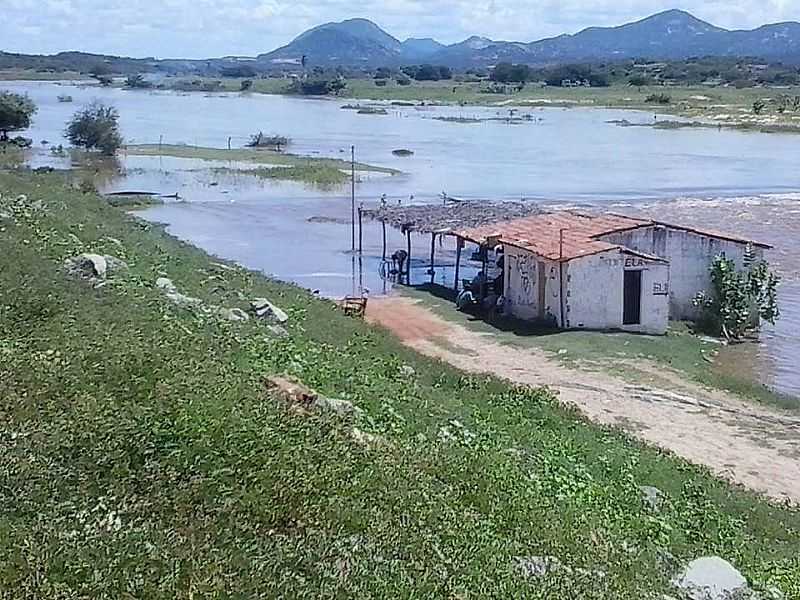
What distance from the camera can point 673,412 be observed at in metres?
18.6

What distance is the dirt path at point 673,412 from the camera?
1570 cm

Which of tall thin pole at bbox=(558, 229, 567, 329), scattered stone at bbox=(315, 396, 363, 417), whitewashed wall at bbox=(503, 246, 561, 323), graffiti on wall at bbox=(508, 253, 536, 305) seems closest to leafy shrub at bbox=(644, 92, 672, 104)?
whitewashed wall at bbox=(503, 246, 561, 323)

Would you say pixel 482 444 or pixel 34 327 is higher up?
pixel 34 327

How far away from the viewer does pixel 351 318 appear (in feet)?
72.4

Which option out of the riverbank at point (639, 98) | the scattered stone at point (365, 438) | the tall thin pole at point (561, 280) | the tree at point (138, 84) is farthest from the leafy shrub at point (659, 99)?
the scattered stone at point (365, 438)

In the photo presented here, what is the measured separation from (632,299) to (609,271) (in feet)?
2.71

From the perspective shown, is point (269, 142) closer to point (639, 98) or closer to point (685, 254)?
point (685, 254)

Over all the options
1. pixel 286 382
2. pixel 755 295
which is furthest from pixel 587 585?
pixel 755 295

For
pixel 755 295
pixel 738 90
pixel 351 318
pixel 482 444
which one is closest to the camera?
pixel 482 444

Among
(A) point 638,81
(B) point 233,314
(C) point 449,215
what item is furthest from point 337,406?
(A) point 638,81

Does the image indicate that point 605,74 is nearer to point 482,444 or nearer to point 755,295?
point 755,295

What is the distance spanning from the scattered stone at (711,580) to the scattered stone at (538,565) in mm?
1143

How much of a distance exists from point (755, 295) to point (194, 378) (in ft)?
63.4

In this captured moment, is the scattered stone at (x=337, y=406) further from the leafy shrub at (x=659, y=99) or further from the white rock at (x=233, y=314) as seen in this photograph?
the leafy shrub at (x=659, y=99)
